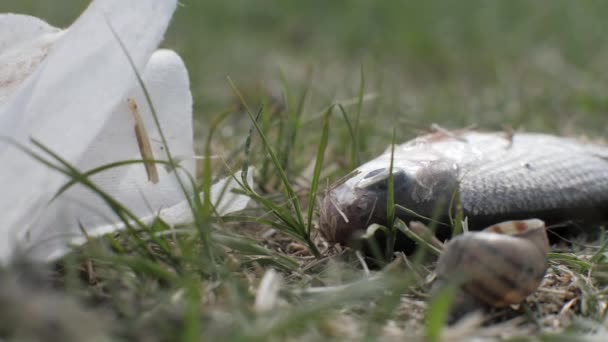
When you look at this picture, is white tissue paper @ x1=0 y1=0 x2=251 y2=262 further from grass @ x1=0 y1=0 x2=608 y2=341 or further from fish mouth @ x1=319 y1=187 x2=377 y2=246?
fish mouth @ x1=319 y1=187 x2=377 y2=246

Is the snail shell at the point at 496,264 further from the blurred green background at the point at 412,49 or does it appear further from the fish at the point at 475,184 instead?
the blurred green background at the point at 412,49

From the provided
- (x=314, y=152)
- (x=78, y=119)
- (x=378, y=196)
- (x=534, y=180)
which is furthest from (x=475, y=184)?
(x=314, y=152)

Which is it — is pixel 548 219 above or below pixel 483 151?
below

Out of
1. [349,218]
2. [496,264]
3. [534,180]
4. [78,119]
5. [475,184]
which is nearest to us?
[496,264]

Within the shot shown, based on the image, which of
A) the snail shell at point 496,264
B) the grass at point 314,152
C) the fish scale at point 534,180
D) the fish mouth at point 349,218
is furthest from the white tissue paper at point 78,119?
the fish scale at point 534,180

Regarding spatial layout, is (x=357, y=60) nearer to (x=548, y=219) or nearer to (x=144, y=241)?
(x=548, y=219)

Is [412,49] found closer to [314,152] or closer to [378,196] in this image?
[314,152]

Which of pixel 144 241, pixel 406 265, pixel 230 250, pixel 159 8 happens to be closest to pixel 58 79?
pixel 159 8
